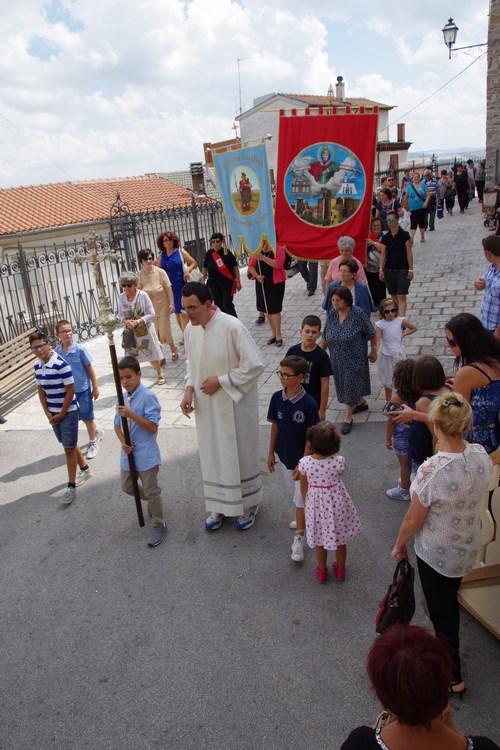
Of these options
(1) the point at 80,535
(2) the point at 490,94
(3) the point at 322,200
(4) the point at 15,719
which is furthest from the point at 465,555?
(2) the point at 490,94

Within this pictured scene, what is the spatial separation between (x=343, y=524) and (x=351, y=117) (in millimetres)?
4339

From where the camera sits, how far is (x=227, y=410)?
4305 millimetres

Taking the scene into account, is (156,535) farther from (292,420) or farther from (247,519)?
(292,420)

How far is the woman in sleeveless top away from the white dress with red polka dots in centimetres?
86

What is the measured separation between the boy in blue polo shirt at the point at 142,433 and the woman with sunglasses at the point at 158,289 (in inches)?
161

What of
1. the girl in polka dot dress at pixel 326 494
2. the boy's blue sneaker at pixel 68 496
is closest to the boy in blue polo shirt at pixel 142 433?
the boy's blue sneaker at pixel 68 496

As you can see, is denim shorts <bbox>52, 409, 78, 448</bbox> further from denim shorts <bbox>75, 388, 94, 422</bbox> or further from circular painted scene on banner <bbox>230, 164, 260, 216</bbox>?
→ circular painted scene on banner <bbox>230, 164, 260, 216</bbox>

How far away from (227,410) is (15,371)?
5371 mm

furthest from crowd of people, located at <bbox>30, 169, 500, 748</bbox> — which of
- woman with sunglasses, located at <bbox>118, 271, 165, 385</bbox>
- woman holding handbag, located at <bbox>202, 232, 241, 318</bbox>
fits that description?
woman holding handbag, located at <bbox>202, 232, 241, 318</bbox>

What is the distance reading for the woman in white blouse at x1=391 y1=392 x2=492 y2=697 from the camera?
252cm

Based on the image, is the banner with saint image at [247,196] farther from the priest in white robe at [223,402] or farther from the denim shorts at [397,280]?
the priest in white robe at [223,402]

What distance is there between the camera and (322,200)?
21.2 feet

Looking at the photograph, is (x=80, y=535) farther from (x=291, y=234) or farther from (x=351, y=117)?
(x=351, y=117)

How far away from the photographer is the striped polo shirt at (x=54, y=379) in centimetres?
513
